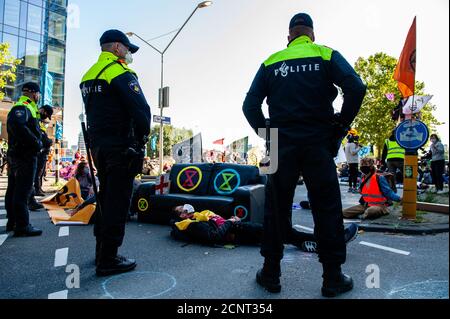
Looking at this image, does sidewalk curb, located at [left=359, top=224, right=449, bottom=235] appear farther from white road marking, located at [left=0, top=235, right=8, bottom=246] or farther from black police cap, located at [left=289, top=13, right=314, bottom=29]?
white road marking, located at [left=0, top=235, right=8, bottom=246]

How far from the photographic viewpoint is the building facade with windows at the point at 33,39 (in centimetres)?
3269

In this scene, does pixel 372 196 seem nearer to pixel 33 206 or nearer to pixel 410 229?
pixel 410 229

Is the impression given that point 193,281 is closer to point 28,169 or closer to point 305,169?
point 305,169

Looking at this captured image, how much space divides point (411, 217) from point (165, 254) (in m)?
3.83

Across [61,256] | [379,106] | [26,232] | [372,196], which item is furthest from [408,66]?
[379,106]

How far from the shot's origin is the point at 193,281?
9.37ft

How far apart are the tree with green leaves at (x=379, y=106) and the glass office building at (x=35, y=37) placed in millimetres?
30775

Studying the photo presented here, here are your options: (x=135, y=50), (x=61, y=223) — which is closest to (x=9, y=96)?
(x=61, y=223)

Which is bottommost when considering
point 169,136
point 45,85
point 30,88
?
point 30,88

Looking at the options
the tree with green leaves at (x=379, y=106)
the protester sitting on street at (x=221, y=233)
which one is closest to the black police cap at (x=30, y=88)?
the protester sitting on street at (x=221, y=233)

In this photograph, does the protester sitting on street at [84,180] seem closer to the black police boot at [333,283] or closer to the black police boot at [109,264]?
the black police boot at [109,264]

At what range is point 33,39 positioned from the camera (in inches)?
1346

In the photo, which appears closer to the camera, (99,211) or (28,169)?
(99,211)

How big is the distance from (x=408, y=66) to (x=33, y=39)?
123 feet
